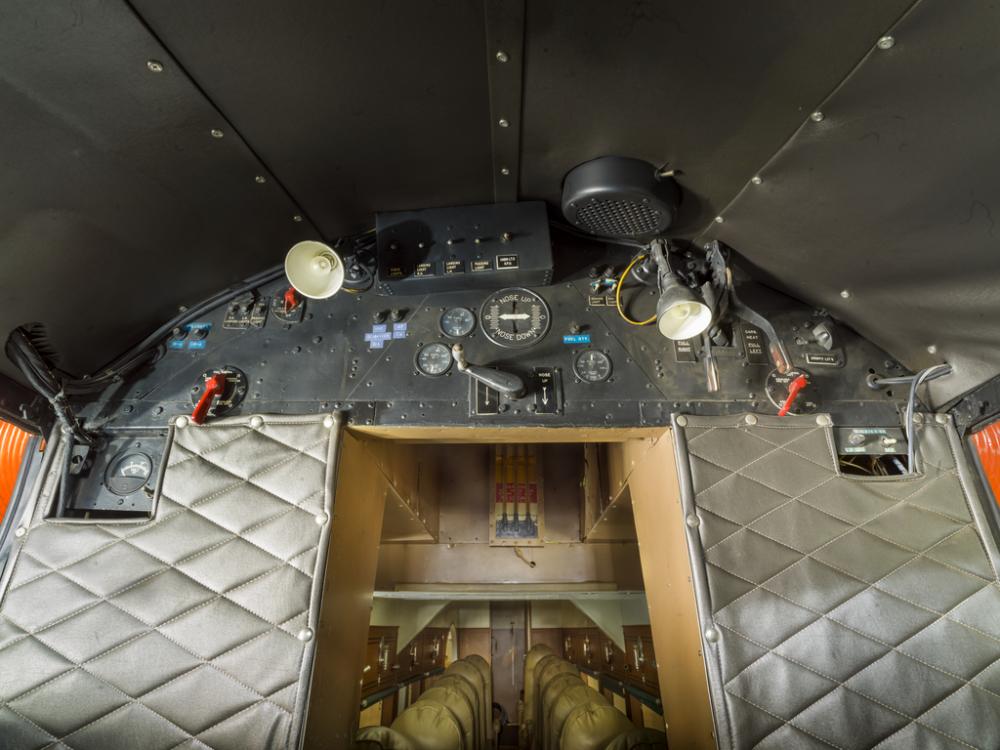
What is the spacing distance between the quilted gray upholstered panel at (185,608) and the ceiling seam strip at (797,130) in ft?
A: 6.36

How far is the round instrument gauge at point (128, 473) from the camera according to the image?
87.3 inches

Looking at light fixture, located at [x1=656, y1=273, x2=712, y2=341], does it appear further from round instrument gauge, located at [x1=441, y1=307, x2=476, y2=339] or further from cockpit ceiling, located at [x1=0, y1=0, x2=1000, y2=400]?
round instrument gauge, located at [x1=441, y1=307, x2=476, y2=339]

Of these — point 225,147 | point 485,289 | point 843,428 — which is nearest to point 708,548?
point 843,428

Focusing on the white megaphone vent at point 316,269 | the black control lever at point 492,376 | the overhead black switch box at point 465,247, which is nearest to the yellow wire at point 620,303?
the overhead black switch box at point 465,247

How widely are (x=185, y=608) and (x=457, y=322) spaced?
1565 mm

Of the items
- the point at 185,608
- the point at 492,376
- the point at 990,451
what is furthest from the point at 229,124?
the point at 990,451

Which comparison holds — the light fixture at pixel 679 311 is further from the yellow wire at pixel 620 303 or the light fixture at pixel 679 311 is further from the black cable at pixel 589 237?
the black cable at pixel 589 237

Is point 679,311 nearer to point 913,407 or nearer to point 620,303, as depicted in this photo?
point 620,303

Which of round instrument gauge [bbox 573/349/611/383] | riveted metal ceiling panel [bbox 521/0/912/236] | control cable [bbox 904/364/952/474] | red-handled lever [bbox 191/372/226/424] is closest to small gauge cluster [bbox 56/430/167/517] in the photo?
red-handled lever [bbox 191/372/226/424]

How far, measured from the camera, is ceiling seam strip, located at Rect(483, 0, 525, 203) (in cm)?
150

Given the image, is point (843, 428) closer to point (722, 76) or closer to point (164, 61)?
point (722, 76)

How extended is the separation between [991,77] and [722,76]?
0.67m

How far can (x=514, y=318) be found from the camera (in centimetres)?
244

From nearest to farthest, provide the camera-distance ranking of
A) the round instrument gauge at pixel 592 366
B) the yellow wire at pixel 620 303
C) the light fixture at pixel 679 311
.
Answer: the light fixture at pixel 679 311 → the round instrument gauge at pixel 592 366 → the yellow wire at pixel 620 303
